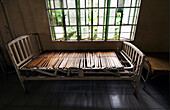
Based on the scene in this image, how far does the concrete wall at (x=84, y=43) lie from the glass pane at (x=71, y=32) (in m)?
0.18

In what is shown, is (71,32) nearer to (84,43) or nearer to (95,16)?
(84,43)

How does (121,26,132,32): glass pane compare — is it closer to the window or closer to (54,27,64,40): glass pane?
the window

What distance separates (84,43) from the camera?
262 cm

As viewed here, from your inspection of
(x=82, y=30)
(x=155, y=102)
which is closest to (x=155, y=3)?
(x=82, y=30)

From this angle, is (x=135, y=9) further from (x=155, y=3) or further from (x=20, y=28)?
(x=20, y=28)

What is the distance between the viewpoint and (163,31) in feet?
7.90

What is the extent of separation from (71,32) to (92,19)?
0.65m

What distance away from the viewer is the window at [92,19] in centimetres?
226

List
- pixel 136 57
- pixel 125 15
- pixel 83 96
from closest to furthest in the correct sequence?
pixel 136 57 < pixel 83 96 < pixel 125 15

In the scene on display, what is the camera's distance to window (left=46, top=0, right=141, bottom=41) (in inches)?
89.1

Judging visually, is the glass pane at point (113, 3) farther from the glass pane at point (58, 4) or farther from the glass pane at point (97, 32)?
the glass pane at point (58, 4)

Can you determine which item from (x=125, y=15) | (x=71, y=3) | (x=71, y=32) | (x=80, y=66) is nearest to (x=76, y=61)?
(x=80, y=66)

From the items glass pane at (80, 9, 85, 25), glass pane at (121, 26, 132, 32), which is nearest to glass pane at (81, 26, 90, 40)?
glass pane at (80, 9, 85, 25)

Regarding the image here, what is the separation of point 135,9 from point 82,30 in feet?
4.58
